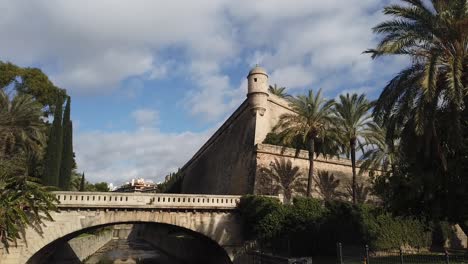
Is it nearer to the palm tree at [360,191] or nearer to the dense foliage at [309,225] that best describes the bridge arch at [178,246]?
the dense foliage at [309,225]

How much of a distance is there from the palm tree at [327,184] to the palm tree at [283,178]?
85.6 inches

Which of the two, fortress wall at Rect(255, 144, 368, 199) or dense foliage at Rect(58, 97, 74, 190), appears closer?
dense foliage at Rect(58, 97, 74, 190)

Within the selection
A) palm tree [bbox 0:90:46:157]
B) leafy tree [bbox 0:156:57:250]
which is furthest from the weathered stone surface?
palm tree [bbox 0:90:46:157]

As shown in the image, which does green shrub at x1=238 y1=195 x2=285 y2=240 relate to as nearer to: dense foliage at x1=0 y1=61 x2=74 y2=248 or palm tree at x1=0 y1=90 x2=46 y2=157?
dense foliage at x1=0 y1=61 x2=74 y2=248

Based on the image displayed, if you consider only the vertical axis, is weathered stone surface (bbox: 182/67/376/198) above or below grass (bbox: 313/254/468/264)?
above

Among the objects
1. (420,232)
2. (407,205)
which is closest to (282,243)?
(407,205)

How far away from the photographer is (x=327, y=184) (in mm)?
34156

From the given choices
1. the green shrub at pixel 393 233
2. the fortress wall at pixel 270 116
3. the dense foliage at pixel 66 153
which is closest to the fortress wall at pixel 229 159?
the fortress wall at pixel 270 116

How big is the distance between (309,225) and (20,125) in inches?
944

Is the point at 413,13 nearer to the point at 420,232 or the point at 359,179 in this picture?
the point at 420,232

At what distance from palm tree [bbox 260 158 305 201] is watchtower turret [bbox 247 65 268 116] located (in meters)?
4.86

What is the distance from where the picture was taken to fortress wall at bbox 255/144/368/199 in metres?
31.0

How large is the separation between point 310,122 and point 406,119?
1234 centimetres

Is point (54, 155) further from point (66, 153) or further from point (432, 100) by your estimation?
point (432, 100)
